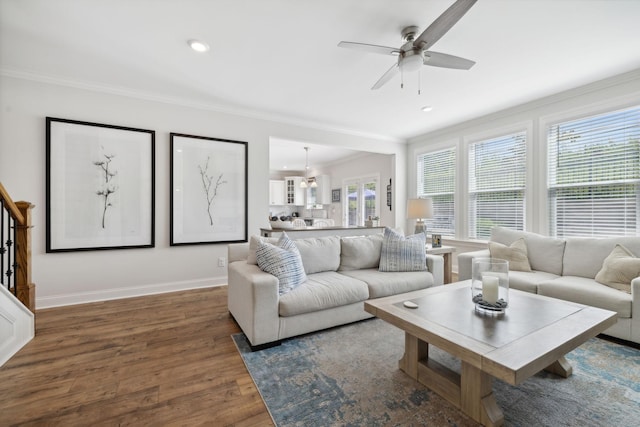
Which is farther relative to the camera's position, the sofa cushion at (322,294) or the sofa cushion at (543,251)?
the sofa cushion at (543,251)

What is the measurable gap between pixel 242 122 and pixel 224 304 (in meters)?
2.61

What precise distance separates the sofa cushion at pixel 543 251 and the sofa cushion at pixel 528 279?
0.12 meters

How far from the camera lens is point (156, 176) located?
11.8ft

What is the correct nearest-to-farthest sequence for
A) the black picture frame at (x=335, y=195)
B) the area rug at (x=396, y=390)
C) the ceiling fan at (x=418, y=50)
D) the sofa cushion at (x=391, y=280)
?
the area rug at (x=396, y=390), the ceiling fan at (x=418, y=50), the sofa cushion at (x=391, y=280), the black picture frame at (x=335, y=195)

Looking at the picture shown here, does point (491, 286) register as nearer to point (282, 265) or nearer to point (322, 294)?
point (322, 294)

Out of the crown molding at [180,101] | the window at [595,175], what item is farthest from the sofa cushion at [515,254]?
the crown molding at [180,101]

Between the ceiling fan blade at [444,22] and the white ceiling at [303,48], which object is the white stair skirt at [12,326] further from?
the ceiling fan blade at [444,22]

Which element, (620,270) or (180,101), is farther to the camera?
(180,101)

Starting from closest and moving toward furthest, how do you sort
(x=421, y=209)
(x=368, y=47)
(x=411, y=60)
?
(x=368, y=47), (x=411, y=60), (x=421, y=209)

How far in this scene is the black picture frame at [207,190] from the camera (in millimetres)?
3705

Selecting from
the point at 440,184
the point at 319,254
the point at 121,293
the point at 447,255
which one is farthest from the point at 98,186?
the point at 440,184

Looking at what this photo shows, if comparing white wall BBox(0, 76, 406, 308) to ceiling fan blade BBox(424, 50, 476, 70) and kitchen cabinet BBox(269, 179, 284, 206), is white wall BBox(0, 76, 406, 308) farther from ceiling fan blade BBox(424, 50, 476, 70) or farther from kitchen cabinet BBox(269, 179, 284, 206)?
kitchen cabinet BBox(269, 179, 284, 206)

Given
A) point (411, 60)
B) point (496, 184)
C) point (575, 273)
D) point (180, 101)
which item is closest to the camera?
point (411, 60)

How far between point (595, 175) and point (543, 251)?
1.15 meters
